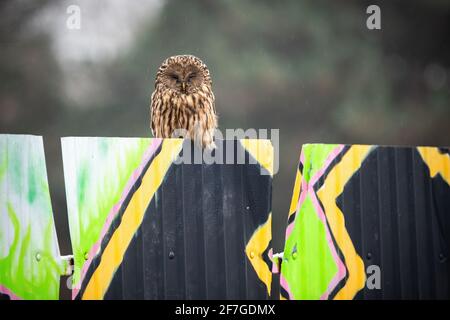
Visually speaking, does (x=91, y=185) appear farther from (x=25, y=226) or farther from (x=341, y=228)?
(x=341, y=228)

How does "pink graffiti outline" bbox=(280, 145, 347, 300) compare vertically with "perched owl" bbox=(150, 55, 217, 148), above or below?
below

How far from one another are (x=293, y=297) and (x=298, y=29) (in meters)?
5.80

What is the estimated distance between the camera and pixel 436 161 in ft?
9.32

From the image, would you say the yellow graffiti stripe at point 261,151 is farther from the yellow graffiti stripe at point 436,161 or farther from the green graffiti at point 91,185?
the yellow graffiti stripe at point 436,161

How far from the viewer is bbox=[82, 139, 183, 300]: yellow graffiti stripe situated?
2.45 metres

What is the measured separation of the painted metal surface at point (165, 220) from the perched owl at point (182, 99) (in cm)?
125

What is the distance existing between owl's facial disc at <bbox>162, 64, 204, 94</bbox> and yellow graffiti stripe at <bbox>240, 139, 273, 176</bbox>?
1559 millimetres

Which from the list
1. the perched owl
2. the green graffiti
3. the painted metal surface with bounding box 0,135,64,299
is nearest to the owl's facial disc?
the perched owl

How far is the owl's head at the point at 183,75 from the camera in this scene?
4159 millimetres

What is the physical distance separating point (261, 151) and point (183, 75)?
1693mm

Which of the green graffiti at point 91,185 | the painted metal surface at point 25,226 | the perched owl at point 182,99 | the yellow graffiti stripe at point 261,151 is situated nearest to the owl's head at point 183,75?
the perched owl at point 182,99

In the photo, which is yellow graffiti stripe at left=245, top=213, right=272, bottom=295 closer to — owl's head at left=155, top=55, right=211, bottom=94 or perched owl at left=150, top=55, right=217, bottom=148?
perched owl at left=150, top=55, right=217, bottom=148

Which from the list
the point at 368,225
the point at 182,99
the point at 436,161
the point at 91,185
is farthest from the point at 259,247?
the point at 182,99

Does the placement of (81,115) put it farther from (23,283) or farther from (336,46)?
(23,283)
